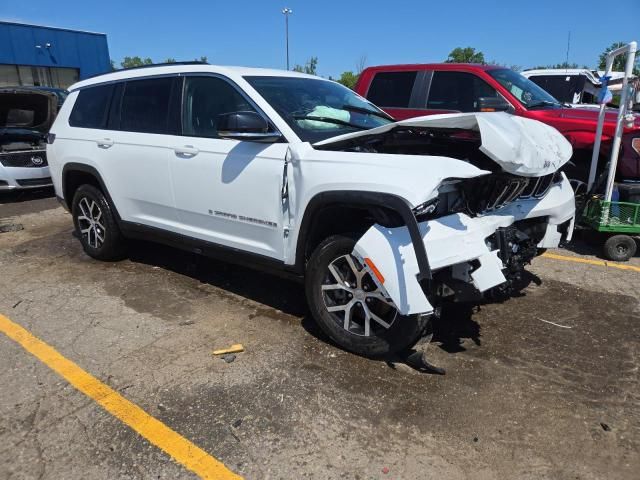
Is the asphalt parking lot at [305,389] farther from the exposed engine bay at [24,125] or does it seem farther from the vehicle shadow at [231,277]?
the exposed engine bay at [24,125]

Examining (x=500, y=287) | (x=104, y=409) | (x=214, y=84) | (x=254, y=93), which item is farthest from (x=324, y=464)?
(x=214, y=84)

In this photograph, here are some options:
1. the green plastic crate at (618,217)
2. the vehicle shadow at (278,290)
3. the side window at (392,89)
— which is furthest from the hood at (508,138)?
the side window at (392,89)

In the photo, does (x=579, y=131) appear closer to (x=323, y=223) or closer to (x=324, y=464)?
(x=323, y=223)

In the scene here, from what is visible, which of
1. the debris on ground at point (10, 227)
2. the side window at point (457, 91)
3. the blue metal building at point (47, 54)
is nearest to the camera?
the side window at point (457, 91)

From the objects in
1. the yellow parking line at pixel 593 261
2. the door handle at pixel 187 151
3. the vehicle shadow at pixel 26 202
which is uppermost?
the door handle at pixel 187 151

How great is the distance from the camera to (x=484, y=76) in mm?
6449

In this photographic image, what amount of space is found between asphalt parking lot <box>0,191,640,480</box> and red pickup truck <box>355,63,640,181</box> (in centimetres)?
191

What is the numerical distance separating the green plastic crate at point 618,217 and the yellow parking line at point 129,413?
15.1 ft

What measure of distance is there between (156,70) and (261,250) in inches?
80.3

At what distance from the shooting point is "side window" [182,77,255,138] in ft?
12.5

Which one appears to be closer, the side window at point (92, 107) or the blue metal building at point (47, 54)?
the side window at point (92, 107)

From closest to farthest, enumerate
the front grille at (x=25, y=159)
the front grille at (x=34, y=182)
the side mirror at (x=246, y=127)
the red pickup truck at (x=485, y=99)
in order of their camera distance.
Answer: the side mirror at (x=246, y=127)
the red pickup truck at (x=485, y=99)
the front grille at (x=25, y=159)
the front grille at (x=34, y=182)

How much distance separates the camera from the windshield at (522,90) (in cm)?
637

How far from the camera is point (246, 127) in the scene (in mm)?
3309
